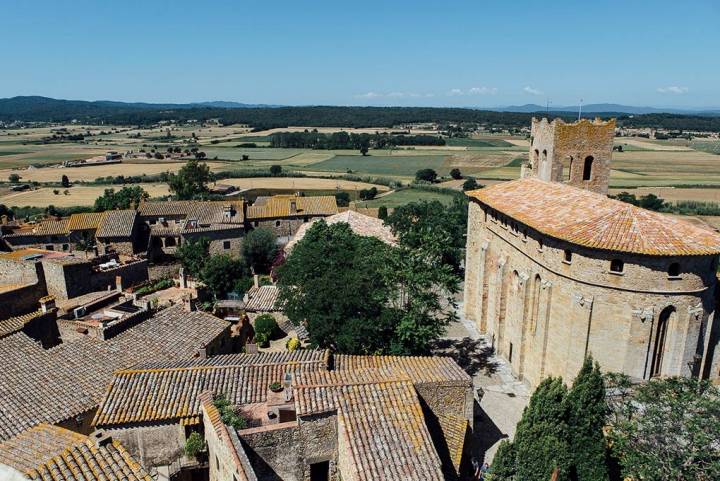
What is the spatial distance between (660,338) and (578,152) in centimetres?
1552

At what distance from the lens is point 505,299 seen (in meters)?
33.2

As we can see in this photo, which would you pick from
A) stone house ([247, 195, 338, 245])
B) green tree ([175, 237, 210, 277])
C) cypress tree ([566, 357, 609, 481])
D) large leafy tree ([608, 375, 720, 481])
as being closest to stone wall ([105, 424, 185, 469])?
cypress tree ([566, 357, 609, 481])

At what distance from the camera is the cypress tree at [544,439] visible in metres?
17.4

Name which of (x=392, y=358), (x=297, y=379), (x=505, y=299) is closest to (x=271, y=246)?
(x=505, y=299)

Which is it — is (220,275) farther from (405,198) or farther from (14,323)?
(405,198)

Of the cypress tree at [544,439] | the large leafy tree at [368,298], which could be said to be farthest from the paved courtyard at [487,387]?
the cypress tree at [544,439]

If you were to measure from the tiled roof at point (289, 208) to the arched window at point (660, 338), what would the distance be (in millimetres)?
46741

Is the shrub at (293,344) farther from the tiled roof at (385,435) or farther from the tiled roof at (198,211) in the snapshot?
the tiled roof at (198,211)

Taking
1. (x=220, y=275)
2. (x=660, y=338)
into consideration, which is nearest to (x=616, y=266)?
(x=660, y=338)

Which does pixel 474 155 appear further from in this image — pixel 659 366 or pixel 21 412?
pixel 21 412

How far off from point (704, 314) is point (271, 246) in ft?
134

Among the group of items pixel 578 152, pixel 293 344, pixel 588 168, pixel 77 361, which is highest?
pixel 578 152

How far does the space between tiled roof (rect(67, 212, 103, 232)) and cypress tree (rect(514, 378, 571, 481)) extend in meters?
56.0

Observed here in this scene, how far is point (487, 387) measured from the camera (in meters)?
29.5
